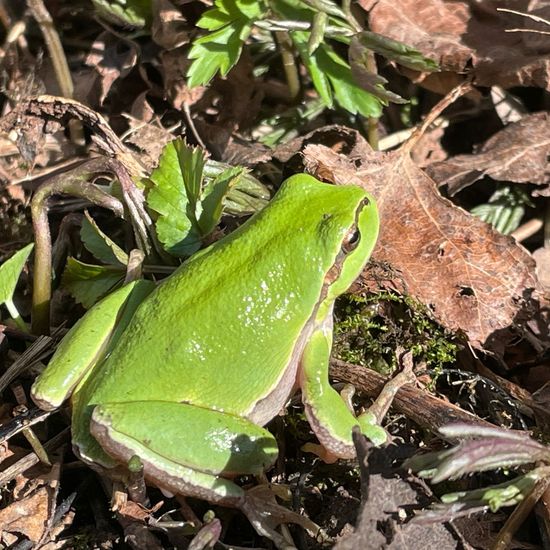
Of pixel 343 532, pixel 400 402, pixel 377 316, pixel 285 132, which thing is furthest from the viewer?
pixel 285 132

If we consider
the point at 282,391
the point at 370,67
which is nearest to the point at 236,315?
the point at 282,391

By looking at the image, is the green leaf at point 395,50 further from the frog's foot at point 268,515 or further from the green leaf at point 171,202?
the frog's foot at point 268,515

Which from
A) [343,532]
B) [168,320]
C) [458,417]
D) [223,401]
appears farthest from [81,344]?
[458,417]

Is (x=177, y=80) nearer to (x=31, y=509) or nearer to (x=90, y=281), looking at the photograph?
(x=90, y=281)

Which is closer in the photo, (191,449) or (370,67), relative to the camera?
(191,449)

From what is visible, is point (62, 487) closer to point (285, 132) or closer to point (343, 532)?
point (343, 532)

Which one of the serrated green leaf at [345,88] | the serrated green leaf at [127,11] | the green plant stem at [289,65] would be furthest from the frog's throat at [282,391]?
the serrated green leaf at [127,11]
